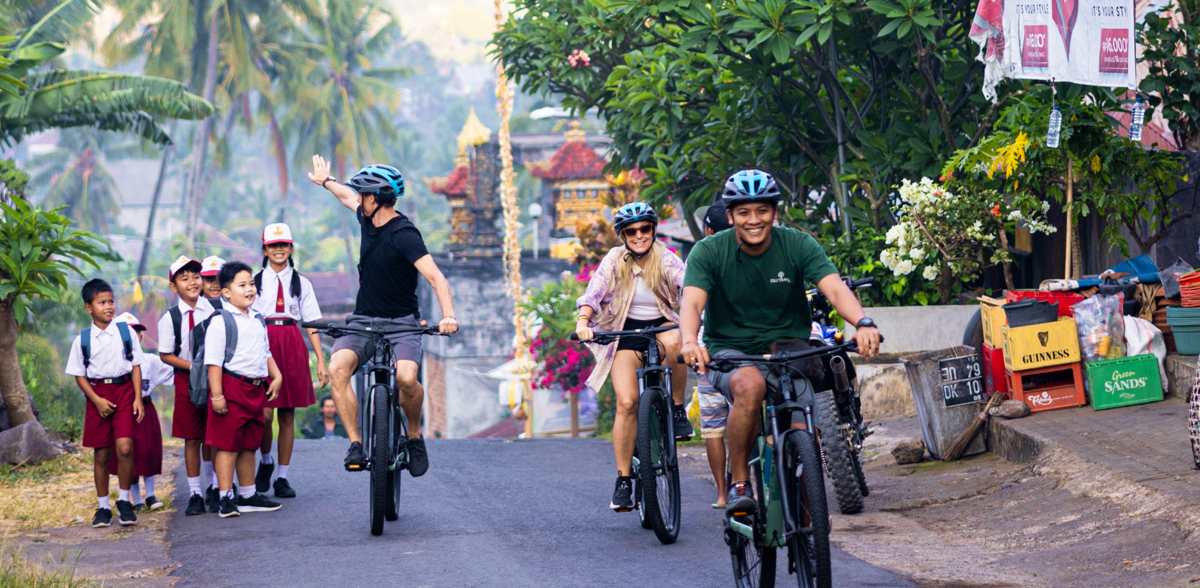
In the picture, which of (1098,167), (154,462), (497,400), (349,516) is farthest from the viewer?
(497,400)

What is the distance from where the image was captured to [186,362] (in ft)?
27.6

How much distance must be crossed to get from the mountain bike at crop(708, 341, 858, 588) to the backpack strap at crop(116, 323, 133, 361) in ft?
15.7

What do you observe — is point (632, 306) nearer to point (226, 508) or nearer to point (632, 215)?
point (632, 215)

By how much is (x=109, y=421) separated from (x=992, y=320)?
6794 mm

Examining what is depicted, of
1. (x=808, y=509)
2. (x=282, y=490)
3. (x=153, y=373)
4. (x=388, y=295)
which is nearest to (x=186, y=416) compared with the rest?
(x=153, y=373)

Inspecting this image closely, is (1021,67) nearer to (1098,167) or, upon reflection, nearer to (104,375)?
(1098,167)

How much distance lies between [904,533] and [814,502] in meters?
2.66

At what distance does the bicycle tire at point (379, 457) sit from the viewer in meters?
6.98

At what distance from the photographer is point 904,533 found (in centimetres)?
709

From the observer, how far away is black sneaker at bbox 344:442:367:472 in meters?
7.06

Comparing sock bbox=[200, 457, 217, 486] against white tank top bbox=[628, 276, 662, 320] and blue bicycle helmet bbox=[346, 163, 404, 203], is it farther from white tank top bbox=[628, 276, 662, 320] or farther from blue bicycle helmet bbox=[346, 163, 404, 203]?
white tank top bbox=[628, 276, 662, 320]

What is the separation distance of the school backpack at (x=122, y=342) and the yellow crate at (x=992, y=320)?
6482 mm

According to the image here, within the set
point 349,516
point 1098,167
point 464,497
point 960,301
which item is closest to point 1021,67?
point 1098,167

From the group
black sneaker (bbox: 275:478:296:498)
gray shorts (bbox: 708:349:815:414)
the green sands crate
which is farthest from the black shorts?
the green sands crate
